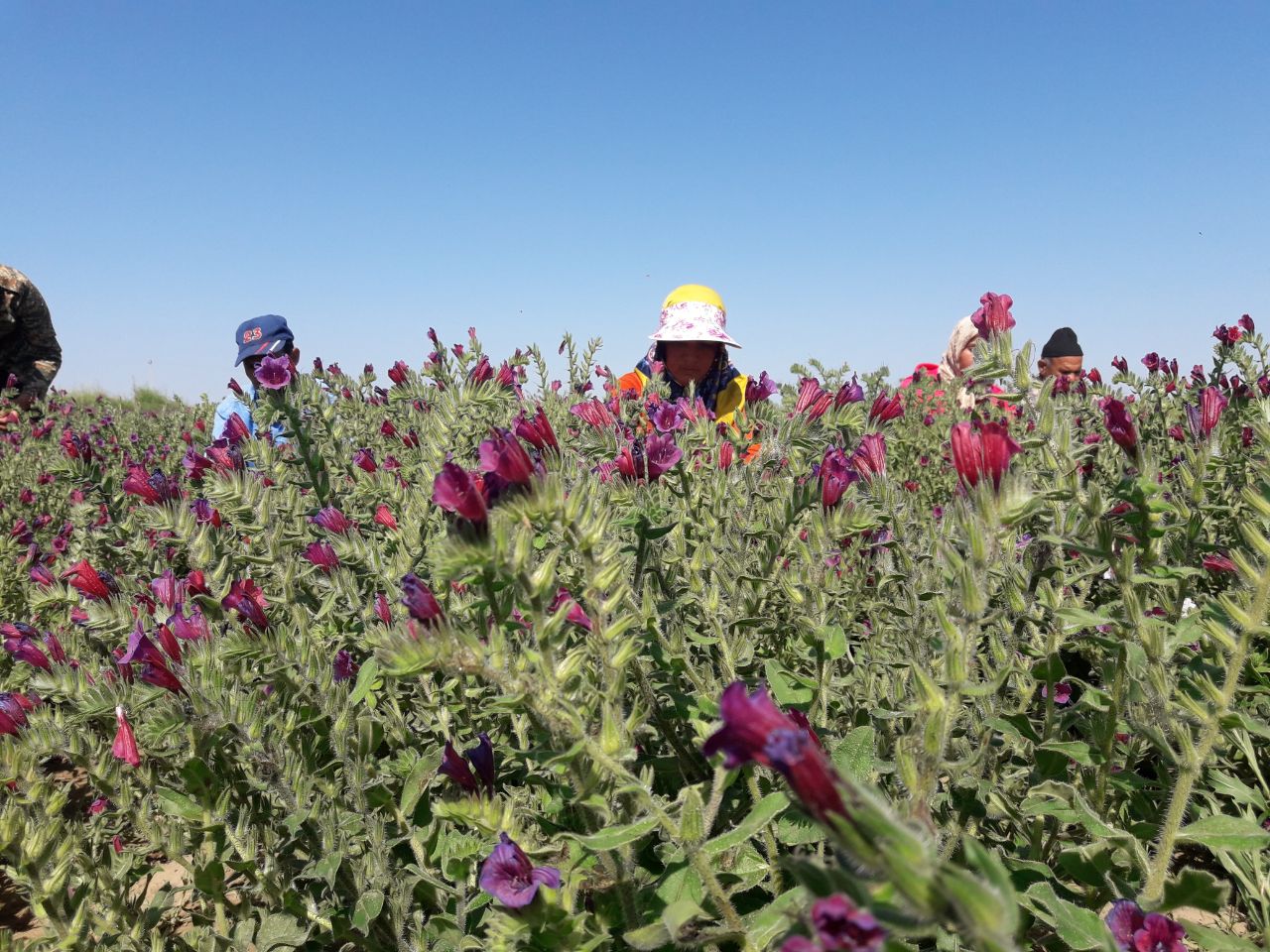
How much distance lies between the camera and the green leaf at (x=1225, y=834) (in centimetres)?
144

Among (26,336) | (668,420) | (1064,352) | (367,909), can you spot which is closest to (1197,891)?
(367,909)

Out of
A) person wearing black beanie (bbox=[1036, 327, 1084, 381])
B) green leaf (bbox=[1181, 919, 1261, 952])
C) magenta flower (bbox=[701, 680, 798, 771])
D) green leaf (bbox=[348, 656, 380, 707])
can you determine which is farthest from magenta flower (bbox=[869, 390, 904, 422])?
person wearing black beanie (bbox=[1036, 327, 1084, 381])

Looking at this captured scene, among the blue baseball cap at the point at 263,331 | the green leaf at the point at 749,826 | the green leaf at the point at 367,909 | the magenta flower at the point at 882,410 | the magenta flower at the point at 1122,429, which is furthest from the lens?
the blue baseball cap at the point at 263,331

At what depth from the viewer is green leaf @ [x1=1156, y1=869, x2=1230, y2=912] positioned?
1.24 m

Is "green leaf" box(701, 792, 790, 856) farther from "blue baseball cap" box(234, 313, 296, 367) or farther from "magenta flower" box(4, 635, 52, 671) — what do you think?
"blue baseball cap" box(234, 313, 296, 367)

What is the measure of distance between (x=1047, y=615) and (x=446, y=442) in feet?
6.95

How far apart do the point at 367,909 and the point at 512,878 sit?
912mm

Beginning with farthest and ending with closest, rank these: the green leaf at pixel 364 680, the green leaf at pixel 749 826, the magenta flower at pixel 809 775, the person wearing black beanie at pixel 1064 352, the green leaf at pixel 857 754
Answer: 1. the person wearing black beanie at pixel 1064 352
2. the green leaf at pixel 364 680
3. the green leaf at pixel 857 754
4. the green leaf at pixel 749 826
5. the magenta flower at pixel 809 775

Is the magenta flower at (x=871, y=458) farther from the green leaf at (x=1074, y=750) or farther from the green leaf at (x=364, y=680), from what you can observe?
the green leaf at (x=364, y=680)

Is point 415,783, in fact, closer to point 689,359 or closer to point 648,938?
point 648,938

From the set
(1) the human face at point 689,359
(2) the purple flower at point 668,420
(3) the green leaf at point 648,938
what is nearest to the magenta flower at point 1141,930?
(3) the green leaf at point 648,938

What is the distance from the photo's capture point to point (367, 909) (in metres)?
2.07

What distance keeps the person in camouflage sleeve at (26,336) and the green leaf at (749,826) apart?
20758 mm

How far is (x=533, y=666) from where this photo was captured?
4.80ft
